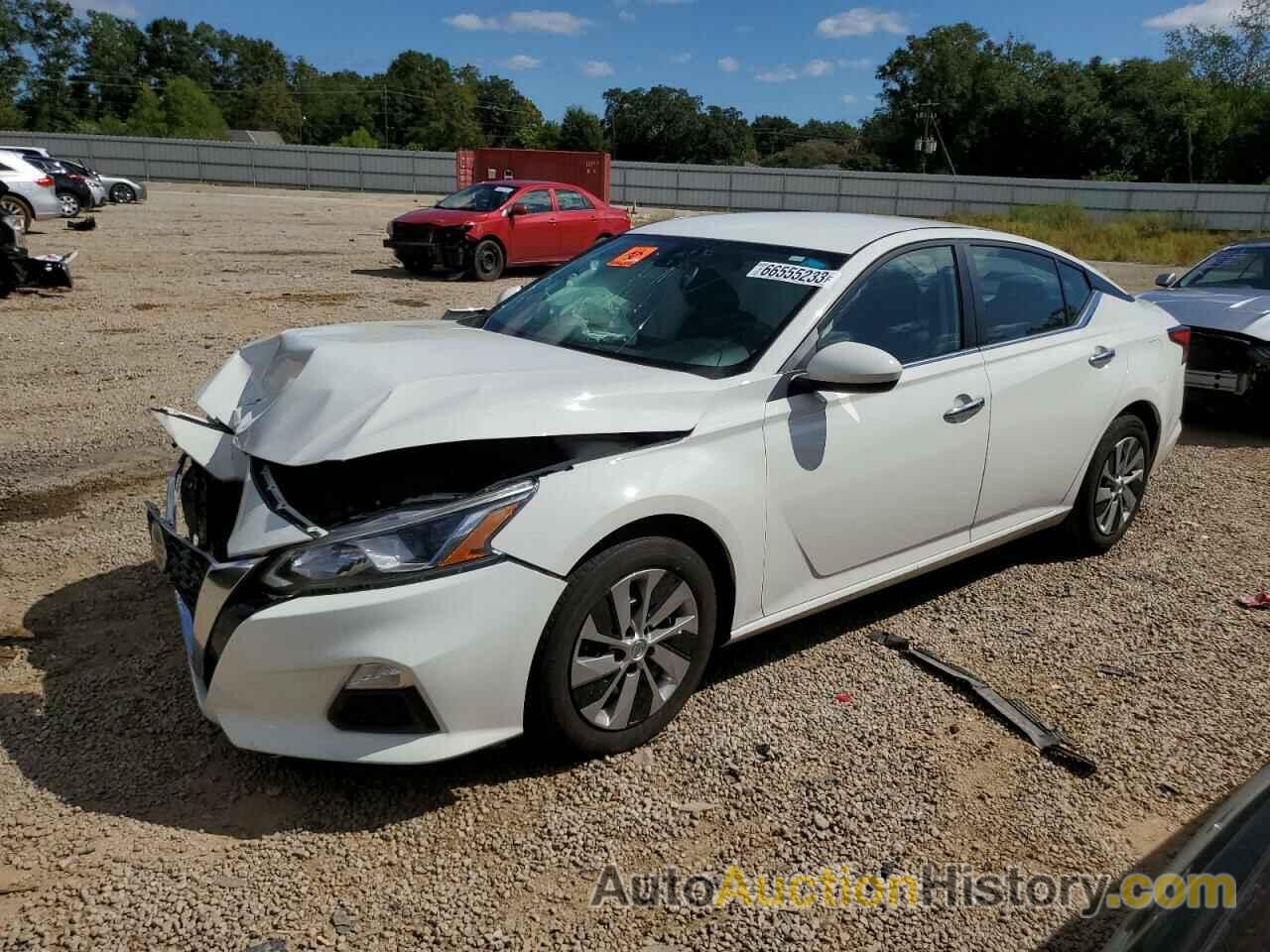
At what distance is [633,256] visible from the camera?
177 inches

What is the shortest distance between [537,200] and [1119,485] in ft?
43.5

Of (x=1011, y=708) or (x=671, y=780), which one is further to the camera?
(x=1011, y=708)

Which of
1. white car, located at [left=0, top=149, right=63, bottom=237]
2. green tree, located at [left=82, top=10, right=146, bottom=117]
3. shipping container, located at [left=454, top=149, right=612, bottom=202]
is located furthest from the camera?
green tree, located at [left=82, top=10, right=146, bottom=117]

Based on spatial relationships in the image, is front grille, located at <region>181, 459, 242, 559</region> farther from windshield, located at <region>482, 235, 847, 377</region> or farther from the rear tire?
the rear tire

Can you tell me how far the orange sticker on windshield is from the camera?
443cm

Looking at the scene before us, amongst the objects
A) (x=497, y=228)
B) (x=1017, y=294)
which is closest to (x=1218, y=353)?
(x=1017, y=294)

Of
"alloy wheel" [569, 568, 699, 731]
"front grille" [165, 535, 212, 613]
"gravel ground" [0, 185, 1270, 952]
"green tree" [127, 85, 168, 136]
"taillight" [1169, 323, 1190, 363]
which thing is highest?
"green tree" [127, 85, 168, 136]

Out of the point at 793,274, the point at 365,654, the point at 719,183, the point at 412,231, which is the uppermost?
the point at 719,183

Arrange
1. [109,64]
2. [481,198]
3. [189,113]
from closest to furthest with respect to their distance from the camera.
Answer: [481,198] → [189,113] → [109,64]

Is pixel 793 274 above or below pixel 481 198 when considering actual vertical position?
below

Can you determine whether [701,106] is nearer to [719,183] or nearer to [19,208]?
[719,183]

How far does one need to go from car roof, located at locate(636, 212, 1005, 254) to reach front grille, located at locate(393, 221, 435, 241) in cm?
1189

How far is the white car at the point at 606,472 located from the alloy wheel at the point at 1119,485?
1.10 ft

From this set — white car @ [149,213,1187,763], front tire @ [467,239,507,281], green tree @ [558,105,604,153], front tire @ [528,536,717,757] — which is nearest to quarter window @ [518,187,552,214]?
front tire @ [467,239,507,281]
